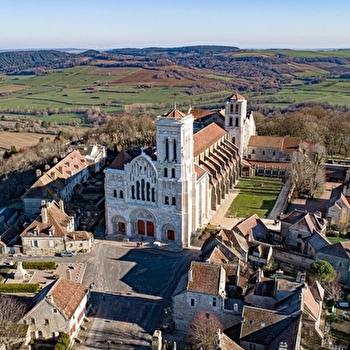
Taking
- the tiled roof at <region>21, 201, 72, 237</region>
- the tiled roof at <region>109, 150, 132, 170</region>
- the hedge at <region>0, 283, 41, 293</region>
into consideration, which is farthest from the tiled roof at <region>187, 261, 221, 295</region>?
the tiled roof at <region>21, 201, 72, 237</region>

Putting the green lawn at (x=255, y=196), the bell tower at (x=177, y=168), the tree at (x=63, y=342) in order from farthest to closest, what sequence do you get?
1. the green lawn at (x=255, y=196)
2. the bell tower at (x=177, y=168)
3. the tree at (x=63, y=342)

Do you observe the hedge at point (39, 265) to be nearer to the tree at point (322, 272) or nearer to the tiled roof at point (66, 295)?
the tiled roof at point (66, 295)

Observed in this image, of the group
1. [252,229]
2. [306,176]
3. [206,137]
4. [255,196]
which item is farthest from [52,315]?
[306,176]

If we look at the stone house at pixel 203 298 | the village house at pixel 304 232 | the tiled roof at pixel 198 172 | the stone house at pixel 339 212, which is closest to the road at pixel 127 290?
the stone house at pixel 203 298

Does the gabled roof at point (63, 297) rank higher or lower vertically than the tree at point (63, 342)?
higher

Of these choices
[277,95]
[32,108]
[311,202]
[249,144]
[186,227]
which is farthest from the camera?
[277,95]

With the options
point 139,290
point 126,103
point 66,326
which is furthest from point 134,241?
point 126,103

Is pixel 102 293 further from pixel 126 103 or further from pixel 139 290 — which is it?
pixel 126 103
